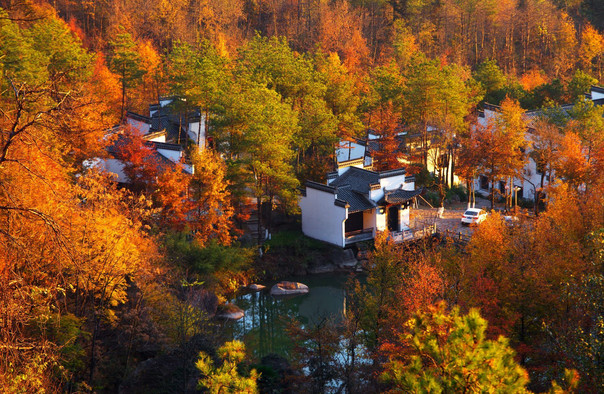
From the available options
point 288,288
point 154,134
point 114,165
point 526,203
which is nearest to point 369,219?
point 288,288

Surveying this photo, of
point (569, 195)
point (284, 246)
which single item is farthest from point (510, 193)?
point (284, 246)

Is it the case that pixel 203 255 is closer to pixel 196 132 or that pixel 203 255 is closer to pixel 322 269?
pixel 322 269

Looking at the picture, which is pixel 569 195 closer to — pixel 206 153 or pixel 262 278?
pixel 262 278

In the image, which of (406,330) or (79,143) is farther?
(79,143)

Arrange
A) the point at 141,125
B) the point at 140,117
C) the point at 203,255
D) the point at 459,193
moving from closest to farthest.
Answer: the point at 203,255 → the point at 141,125 → the point at 140,117 → the point at 459,193

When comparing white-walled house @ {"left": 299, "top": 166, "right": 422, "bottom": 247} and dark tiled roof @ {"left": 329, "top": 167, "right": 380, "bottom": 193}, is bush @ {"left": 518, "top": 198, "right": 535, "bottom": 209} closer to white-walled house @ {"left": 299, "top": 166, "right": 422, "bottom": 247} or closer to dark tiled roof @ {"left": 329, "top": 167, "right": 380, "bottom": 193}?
white-walled house @ {"left": 299, "top": 166, "right": 422, "bottom": 247}

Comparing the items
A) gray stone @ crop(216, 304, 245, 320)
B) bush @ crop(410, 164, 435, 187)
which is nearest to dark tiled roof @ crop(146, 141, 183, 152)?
gray stone @ crop(216, 304, 245, 320)
